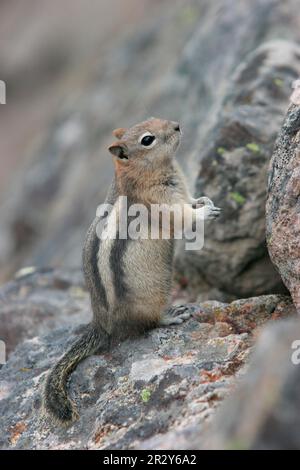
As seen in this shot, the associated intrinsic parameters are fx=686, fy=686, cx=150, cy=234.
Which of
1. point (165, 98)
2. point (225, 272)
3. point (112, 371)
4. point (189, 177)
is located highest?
point (165, 98)

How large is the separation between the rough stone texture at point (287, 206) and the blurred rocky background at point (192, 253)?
0.6 inches

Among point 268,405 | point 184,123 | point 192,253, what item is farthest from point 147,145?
point 268,405

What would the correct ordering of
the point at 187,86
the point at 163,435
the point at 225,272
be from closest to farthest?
the point at 163,435 → the point at 225,272 → the point at 187,86

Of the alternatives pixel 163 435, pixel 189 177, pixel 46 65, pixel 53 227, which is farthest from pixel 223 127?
pixel 46 65

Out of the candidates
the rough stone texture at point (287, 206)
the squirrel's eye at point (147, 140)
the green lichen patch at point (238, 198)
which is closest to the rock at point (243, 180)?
the green lichen patch at point (238, 198)

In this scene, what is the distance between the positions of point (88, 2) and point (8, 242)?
13.3 meters

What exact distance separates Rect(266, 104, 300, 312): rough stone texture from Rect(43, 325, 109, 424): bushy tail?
73.9 inches

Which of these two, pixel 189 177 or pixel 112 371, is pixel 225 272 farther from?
pixel 112 371

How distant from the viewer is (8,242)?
49.8 feet

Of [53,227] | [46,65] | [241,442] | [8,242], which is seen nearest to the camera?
[241,442]

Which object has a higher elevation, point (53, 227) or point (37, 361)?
point (53, 227)

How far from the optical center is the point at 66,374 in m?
6.11

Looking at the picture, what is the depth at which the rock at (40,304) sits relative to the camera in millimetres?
8398

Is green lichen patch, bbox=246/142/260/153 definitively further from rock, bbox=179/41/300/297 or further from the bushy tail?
the bushy tail
